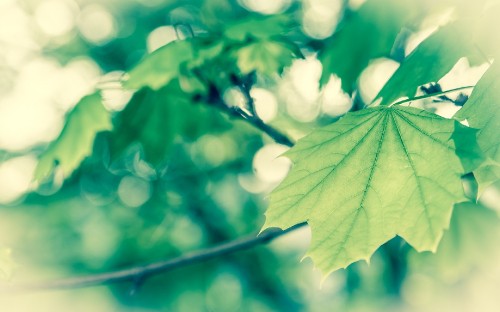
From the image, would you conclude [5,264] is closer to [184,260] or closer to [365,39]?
[184,260]

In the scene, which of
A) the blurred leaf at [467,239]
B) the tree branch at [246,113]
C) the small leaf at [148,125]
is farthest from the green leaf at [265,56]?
the blurred leaf at [467,239]

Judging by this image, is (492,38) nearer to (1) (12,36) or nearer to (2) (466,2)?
(2) (466,2)

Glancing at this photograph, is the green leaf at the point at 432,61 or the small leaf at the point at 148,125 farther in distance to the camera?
the small leaf at the point at 148,125

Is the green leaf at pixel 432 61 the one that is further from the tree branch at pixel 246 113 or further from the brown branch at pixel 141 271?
the brown branch at pixel 141 271

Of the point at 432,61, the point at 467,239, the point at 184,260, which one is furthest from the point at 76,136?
the point at 467,239

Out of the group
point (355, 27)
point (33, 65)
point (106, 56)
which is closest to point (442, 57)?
point (355, 27)

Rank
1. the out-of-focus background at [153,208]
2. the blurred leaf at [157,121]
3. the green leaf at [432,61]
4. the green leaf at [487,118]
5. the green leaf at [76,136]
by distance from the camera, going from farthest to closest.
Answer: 1. the out-of-focus background at [153,208]
2. the blurred leaf at [157,121]
3. the green leaf at [76,136]
4. the green leaf at [432,61]
5. the green leaf at [487,118]
